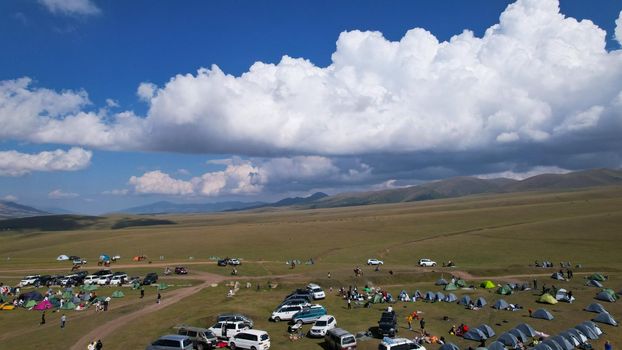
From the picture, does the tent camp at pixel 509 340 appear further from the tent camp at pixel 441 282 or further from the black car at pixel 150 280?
the black car at pixel 150 280

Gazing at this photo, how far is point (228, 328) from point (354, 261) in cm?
5024

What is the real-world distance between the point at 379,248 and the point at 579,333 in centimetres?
6318

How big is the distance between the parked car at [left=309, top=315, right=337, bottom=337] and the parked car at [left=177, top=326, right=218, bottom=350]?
8.32 metres

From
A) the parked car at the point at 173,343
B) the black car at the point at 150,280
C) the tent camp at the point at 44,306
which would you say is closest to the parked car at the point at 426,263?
the black car at the point at 150,280

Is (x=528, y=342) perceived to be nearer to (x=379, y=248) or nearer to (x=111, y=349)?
(x=111, y=349)

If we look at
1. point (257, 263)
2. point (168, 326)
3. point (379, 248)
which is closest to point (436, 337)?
point (168, 326)

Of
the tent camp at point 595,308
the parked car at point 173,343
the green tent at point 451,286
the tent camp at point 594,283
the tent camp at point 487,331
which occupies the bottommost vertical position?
the tent camp at point 594,283

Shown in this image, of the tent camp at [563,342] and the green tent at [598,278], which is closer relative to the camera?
the tent camp at [563,342]

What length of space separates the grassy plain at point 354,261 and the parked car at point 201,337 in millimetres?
4417

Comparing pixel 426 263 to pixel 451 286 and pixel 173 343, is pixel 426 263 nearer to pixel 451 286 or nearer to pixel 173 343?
pixel 451 286

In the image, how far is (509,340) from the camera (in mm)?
34812

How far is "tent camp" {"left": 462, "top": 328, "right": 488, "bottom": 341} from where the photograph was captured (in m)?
36.8

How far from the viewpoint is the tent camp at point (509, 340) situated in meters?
34.4

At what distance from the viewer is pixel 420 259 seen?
3292 inches
